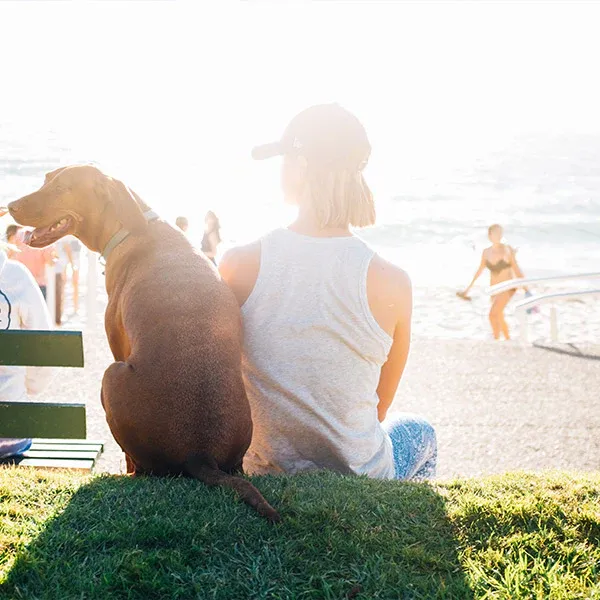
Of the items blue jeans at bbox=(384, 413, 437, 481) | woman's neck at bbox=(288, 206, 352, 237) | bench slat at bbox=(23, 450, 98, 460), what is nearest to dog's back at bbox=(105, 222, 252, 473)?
woman's neck at bbox=(288, 206, 352, 237)

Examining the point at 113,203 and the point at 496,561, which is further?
the point at 113,203

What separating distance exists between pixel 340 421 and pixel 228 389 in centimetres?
51

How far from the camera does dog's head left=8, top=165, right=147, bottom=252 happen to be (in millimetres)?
3514

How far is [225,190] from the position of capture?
138ft

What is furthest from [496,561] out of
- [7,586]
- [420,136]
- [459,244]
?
[420,136]

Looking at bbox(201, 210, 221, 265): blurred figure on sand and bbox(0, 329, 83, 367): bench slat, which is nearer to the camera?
bbox(0, 329, 83, 367): bench slat

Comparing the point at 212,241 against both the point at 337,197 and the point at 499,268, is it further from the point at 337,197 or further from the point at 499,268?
the point at 337,197

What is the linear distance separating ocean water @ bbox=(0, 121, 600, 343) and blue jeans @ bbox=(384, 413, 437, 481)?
13.0 meters

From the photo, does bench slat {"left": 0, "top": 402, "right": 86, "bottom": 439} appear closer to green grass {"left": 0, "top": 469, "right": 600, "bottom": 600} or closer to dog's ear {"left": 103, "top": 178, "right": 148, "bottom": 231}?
green grass {"left": 0, "top": 469, "right": 600, "bottom": 600}

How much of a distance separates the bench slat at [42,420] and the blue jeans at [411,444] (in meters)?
1.36

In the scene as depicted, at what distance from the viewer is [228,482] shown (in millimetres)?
2688

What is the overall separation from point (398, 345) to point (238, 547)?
1.22 m

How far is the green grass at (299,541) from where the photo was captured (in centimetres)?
216

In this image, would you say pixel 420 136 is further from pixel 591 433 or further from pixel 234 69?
pixel 591 433
